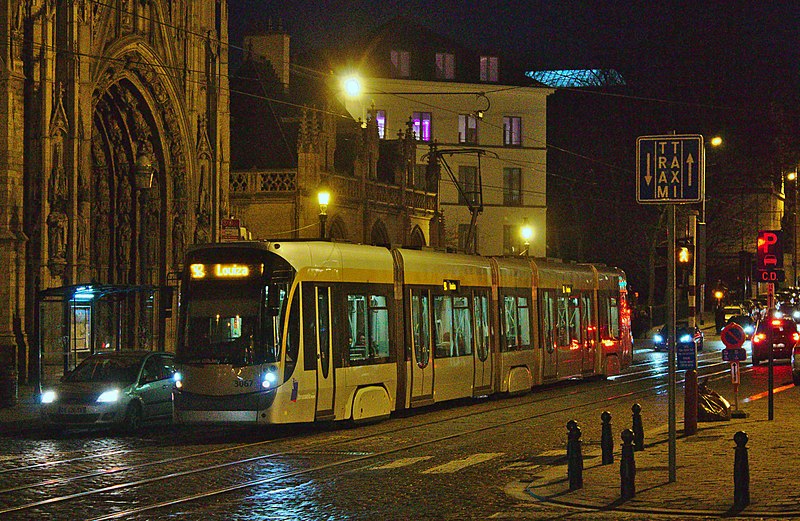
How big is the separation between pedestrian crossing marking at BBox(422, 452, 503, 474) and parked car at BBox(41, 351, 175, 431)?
24.4 ft

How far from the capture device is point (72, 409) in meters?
23.2

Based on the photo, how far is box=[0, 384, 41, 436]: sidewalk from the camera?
23991 millimetres

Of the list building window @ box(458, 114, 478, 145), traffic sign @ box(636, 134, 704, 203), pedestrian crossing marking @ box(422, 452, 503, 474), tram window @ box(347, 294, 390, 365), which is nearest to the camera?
traffic sign @ box(636, 134, 704, 203)

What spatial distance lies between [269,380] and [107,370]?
493 cm

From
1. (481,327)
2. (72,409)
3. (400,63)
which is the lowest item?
(72,409)

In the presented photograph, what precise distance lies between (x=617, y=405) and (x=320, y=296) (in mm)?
8455

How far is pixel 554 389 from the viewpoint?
34000 millimetres

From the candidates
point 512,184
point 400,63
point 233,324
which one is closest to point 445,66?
point 400,63

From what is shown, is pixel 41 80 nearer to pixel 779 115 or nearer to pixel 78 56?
pixel 78 56

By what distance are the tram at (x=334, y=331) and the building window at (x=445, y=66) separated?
5384 centimetres

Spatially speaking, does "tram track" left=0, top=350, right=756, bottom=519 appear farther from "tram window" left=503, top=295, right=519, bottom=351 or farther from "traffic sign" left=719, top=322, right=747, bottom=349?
"traffic sign" left=719, top=322, right=747, bottom=349

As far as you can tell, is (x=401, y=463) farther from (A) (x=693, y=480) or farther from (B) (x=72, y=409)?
(B) (x=72, y=409)

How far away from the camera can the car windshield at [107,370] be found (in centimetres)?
2439

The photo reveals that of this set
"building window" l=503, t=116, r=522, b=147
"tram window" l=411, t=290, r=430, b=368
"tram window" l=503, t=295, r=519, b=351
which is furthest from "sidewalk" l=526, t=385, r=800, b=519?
"building window" l=503, t=116, r=522, b=147
